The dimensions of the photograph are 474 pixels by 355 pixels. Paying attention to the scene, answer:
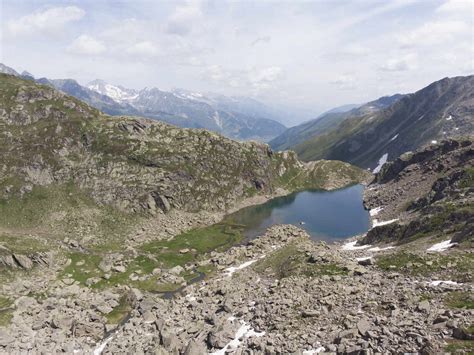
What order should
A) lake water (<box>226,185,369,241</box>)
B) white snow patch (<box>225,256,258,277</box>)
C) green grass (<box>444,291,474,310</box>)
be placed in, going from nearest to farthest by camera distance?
green grass (<box>444,291,474,310</box>) < white snow patch (<box>225,256,258,277</box>) < lake water (<box>226,185,369,241</box>)

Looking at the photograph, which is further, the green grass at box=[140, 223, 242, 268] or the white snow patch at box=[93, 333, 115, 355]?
the green grass at box=[140, 223, 242, 268]

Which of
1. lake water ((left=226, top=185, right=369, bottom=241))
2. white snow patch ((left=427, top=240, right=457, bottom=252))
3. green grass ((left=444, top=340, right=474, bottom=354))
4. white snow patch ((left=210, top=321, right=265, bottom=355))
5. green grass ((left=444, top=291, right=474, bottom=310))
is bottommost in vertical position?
lake water ((left=226, top=185, right=369, bottom=241))

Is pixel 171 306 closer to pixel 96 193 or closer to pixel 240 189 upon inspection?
pixel 96 193

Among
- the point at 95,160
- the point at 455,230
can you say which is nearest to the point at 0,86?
the point at 95,160

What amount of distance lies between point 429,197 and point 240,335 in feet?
303

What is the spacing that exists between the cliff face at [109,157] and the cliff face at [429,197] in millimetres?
69646

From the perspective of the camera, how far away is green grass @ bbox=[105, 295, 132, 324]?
270ft

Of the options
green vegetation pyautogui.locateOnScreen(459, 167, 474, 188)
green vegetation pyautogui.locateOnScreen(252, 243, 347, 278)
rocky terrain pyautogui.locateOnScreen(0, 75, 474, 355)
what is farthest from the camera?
green vegetation pyautogui.locateOnScreen(459, 167, 474, 188)

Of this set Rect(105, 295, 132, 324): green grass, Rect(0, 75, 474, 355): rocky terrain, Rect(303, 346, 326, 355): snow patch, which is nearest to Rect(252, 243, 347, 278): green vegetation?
Rect(0, 75, 474, 355): rocky terrain

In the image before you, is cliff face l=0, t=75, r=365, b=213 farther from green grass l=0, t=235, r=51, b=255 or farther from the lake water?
green grass l=0, t=235, r=51, b=255

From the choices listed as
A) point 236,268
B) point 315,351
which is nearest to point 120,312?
point 236,268

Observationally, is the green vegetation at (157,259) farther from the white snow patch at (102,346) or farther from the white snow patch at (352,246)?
the white snow patch at (352,246)

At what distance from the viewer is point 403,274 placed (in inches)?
2527

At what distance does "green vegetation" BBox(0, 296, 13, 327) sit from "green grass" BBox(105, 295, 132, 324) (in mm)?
20022
